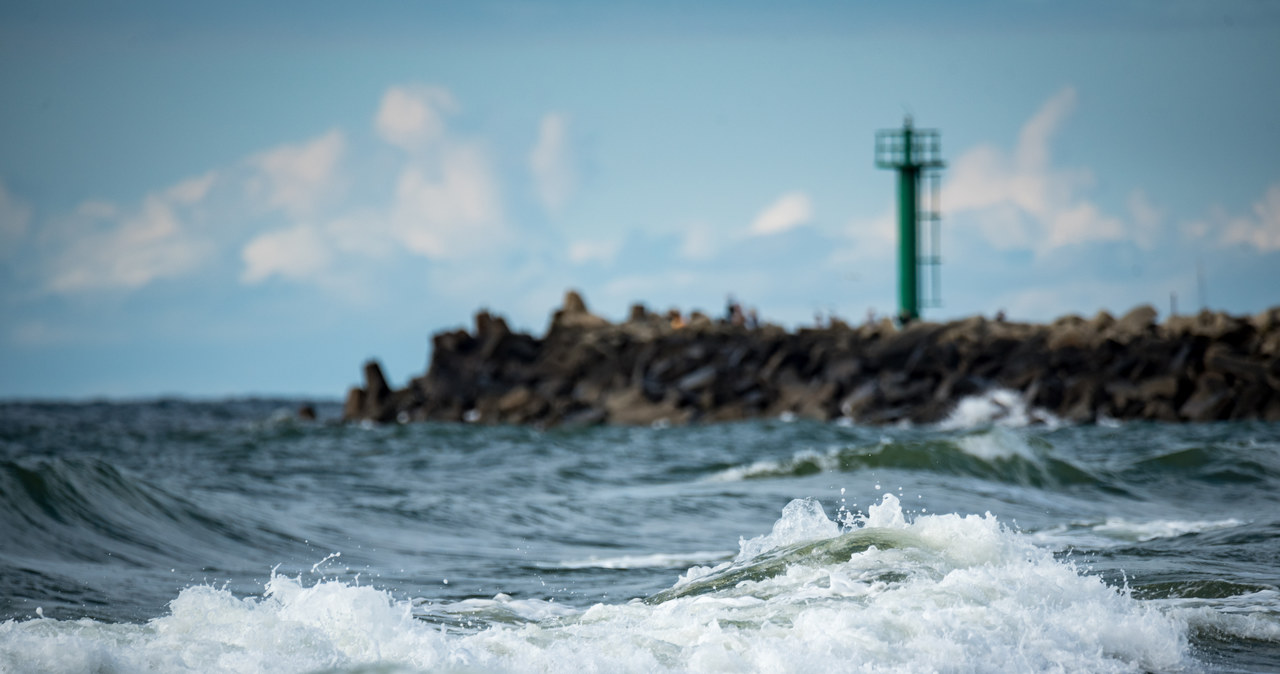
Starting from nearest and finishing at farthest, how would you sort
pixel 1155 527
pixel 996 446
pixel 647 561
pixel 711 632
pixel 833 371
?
1. pixel 711 632
2. pixel 647 561
3. pixel 1155 527
4. pixel 996 446
5. pixel 833 371

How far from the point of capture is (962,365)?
97.9 ft

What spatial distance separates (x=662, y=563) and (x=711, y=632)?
3.16 metres

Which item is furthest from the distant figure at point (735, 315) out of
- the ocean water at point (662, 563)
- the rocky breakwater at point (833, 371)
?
the ocean water at point (662, 563)

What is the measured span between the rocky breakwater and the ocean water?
11.5m

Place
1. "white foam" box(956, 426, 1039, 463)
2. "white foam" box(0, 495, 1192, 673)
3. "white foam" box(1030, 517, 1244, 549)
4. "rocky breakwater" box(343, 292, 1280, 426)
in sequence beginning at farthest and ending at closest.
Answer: "rocky breakwater" box(343, 292, 1280, 426) < "white foam" box(956, 426, 1039, 463) < "white foam" box(1030, 517, 1244, 549) < "white foam" box(0, 495, 1192, 673)

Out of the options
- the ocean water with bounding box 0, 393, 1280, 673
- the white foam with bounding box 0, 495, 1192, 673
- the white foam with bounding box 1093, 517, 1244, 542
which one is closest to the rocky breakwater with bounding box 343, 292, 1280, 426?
the ocean water with bounding box 0, 393, 1280, 673

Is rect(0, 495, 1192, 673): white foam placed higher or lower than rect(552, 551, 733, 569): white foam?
higher

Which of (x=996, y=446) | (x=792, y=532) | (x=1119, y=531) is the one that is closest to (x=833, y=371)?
(x=996, y=446)

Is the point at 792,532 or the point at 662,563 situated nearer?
the point at 792,532

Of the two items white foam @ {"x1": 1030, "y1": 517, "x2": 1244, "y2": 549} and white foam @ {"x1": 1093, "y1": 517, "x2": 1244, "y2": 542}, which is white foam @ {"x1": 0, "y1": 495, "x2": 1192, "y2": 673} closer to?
white foam @ {"x1": 1030, "y1": 517, "x2": 1244, "y2": 549}

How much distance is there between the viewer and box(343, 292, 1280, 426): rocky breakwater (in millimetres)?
27141

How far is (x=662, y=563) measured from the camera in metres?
7.83

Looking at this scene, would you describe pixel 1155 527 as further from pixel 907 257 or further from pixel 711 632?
pixel 907 257

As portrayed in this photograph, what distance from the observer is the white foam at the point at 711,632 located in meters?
4.27
